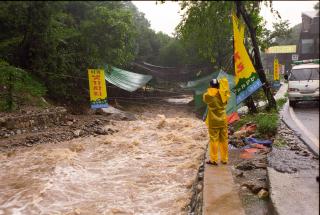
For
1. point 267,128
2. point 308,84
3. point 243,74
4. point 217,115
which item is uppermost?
point 308,84

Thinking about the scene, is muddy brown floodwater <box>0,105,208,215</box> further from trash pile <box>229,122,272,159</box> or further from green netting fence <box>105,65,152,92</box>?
green netting fence <box>105,65,152,92</box>

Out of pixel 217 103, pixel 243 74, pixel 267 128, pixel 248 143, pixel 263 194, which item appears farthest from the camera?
pixel 243 74

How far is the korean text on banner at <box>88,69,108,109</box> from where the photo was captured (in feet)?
48.8

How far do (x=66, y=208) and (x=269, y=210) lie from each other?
3.76 m

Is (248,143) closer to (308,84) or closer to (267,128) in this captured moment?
(267,128)

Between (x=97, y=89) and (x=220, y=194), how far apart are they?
10.9 m

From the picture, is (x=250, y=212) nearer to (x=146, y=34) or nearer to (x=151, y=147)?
(x=151, y=147)

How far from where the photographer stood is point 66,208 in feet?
20.7

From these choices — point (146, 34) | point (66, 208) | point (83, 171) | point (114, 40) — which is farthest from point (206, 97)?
point (146, 34)

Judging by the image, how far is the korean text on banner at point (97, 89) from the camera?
585 inches

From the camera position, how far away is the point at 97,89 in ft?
49.3

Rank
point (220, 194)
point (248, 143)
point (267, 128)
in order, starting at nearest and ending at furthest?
point (220, 194) < point (248, 143) < point (267, 128)

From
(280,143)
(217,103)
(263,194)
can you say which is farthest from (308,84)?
(280,143)

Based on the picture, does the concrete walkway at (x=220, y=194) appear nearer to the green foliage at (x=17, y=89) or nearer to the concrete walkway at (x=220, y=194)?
the concrete walkway at (x=220, y=194)
